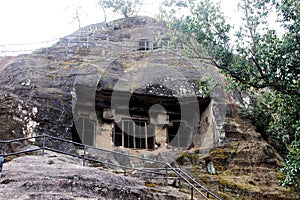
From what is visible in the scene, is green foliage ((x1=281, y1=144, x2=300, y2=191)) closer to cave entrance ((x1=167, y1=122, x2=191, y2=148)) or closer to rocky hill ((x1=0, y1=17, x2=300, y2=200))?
rocky hill ((x1=0, y1=17, x2=300, y2=200))

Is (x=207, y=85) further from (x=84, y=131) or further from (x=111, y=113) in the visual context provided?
(x=84, y=131)

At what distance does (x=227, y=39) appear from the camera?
1410cm

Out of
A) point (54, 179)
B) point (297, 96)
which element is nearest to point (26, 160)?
point (54, 179)

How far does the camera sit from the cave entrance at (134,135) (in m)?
19.2

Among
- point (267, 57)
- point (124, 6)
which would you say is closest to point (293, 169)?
point (267, 57)

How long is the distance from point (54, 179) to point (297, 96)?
834 centimetres

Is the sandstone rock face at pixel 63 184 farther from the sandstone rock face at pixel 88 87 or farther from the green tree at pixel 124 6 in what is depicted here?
the green tree at pixel 124 6

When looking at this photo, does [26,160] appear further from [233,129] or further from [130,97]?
[233,129]

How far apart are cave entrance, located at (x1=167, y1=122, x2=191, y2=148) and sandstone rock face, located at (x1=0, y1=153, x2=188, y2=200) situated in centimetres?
954

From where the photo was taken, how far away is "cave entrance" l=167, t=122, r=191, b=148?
1975cm

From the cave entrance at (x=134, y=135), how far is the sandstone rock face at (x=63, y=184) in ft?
29.7

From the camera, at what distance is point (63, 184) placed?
27.9 ft

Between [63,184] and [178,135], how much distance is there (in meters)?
11.9

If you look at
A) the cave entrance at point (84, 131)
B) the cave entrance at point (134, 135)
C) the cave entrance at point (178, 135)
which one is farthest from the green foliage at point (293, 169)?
the cave entrance at point (84, 131)
